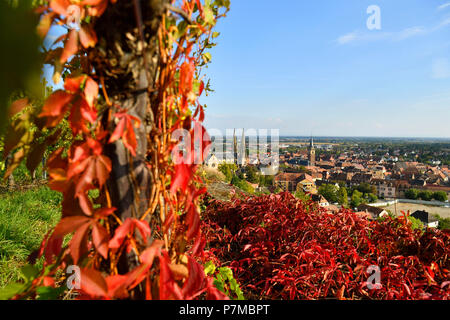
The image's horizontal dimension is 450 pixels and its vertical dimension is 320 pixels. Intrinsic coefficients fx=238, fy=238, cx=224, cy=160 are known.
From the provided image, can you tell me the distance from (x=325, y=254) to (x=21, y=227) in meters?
3.16

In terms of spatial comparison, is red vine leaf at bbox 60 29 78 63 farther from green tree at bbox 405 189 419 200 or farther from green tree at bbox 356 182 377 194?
green tree at bbox 405 189 419 200

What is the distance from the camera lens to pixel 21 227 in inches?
106

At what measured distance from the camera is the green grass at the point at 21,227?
213 cm

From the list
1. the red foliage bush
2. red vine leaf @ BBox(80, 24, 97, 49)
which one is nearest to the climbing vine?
red vine leaf @ BBox(80, 24, 97, 49)

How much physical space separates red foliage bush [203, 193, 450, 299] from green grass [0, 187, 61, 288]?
5.74 feet

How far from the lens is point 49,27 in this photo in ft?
1.84

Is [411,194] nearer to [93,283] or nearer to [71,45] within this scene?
[93,283]

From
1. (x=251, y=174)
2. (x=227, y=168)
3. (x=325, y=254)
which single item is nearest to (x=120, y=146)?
(x=325, y=254)

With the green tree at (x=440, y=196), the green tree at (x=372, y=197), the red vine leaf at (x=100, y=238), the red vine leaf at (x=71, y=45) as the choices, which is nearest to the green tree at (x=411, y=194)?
the green tree at (x=440, y=196)

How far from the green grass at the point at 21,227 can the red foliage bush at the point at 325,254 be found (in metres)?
1.75

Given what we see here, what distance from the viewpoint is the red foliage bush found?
1.43 m
